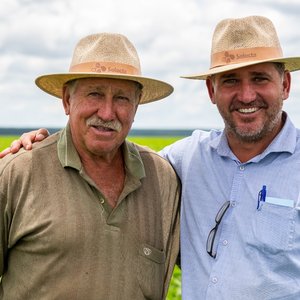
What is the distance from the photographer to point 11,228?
3.94 metres

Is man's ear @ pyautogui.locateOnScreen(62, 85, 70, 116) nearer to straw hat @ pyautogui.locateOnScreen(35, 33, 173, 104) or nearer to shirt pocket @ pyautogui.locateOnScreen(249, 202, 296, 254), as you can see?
straw hat @ pyautogui.locateOnScreen(35, 33, 173, 104)

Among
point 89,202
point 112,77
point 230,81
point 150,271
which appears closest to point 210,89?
point 230,81

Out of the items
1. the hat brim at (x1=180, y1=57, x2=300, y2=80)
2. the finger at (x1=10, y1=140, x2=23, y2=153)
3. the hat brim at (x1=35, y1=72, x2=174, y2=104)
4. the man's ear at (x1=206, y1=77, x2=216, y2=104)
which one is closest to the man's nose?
the hat brim at (x1=180, y1=57, x2=300, y2=80)

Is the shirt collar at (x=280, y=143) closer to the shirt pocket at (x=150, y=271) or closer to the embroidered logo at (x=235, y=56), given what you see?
the embroidered logo at (x=235, y=56)

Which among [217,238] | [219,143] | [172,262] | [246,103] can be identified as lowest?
[172,262]

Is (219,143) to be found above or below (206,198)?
above

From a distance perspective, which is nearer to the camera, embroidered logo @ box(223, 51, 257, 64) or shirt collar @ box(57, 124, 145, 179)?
shirt collar @ box(57, 124, 145, 179)

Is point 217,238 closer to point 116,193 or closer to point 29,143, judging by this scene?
point 116,193

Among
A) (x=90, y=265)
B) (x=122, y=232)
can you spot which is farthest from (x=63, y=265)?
(x=122, y=232)

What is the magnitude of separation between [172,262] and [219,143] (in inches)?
33.1

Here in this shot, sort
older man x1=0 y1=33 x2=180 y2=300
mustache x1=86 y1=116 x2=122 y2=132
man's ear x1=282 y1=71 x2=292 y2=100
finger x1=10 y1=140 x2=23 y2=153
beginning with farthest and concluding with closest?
man's ear x1=282 y1=71 x2=292 y2=100 < finger x1=10 y1=140 x2=23 y2=153 < mustache x1=86 y1=116 x2=122 y2=132 < older man x1=0 y1=33 x2=180 y2=300

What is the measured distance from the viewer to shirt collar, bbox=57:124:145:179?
4055 mm

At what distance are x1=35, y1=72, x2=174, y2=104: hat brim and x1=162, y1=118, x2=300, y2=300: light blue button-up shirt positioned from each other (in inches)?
20.1

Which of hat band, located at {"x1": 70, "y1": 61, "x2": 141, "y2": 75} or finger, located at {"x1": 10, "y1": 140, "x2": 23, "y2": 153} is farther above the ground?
hat band, located at {"x1": 70, "y1": 61, "x2": 141, "y2": 75}
